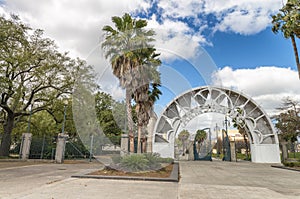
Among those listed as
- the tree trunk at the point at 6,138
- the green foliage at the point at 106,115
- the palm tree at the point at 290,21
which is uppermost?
the palm tree at the point at 290,21

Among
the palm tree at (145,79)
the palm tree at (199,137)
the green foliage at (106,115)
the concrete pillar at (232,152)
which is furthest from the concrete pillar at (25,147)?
the concrete pillar at (232,152)

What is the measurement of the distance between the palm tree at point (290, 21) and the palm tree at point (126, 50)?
1065 cm

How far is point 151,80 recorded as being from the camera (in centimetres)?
1505

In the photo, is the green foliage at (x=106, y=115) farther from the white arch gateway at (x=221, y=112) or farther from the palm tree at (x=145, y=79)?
the palm tree at (x=145, y=79)

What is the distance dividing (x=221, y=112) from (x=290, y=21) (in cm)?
1056

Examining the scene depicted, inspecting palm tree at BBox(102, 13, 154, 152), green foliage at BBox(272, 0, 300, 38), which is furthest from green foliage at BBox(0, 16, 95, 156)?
green foliage at BBox(272, 0, 300, 38)

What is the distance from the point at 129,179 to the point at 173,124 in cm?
1439

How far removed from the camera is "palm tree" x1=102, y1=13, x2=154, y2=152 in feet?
40.5

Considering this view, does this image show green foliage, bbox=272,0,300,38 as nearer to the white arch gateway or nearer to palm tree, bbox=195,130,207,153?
the white arch gateway

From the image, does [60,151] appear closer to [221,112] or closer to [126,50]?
[126,50]

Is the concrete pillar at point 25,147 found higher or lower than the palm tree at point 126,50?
lower

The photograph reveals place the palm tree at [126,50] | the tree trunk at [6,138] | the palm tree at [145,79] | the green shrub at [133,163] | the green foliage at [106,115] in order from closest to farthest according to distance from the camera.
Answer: the green shrub at [133,163]
the palm tree at [126,50]
the palm tree at [145,79]
the tree trunk at [6,138]
the green foliage at [106,115]

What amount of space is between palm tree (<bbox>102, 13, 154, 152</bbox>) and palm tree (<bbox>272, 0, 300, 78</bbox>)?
10.7m

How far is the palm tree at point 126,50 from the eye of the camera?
1234 cm
